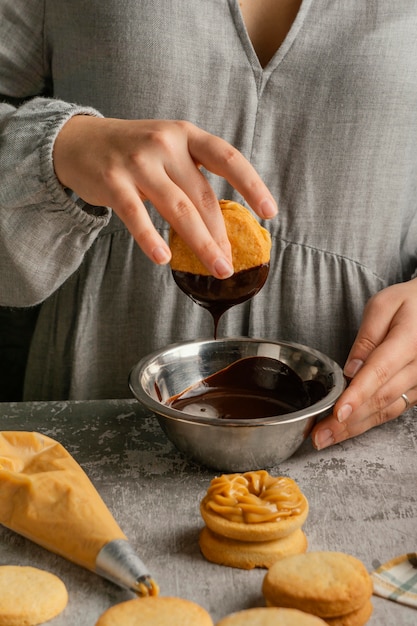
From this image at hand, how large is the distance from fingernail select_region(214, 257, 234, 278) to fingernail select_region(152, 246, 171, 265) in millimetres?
78

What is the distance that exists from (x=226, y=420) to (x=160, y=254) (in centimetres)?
30

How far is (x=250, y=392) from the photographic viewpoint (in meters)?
1.51

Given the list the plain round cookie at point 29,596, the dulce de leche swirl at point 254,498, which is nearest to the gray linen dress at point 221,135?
the dulce de leche swirl at point 254,498

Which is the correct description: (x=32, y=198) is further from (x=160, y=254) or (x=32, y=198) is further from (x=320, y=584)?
(x=320, y=584)

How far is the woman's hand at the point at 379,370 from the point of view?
4.70 ft

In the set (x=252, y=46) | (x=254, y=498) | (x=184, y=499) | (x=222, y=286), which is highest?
(x=252, y=46)

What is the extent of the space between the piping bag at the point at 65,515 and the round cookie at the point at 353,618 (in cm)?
23

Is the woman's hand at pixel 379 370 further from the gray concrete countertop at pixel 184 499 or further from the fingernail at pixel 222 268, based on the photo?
the fingernail at pixel 222 268

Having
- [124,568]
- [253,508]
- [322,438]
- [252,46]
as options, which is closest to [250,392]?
[322,438]

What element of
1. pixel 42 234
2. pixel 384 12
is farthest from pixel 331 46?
pixel 42 234

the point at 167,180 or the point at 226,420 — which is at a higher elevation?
the point at 167,180

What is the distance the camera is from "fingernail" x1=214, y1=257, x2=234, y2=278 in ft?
4.04

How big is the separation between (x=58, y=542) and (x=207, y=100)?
0.95 m

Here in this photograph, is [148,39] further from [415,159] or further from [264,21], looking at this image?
[415,159]
